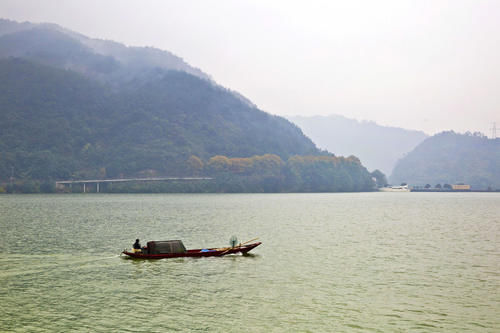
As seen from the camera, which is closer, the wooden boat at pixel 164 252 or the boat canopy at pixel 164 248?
the wooden boat at pixel 164 252

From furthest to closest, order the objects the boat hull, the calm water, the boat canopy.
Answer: the boat canopy < the boat hull < the calm water

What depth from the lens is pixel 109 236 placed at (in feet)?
195

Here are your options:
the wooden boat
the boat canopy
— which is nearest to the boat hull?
the wooden boat

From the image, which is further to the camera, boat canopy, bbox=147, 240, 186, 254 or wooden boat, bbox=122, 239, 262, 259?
boat canopy, bbox=147, 240, 186, 254

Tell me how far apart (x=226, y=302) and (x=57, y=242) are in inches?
1248

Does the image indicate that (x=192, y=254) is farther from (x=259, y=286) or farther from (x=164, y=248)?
(x=259, y=286)

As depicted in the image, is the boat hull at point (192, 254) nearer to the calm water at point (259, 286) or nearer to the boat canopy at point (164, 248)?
the boat canopy at point (164, 248)

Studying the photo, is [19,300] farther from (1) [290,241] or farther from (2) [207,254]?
(1) [290,241]

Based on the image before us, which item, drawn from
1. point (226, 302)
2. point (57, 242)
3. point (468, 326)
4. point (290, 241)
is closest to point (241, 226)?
point (290, 241)

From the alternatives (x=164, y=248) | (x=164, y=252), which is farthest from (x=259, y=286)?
(x=164, y=248)

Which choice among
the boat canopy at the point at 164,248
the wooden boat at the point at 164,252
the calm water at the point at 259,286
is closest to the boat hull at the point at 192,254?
the wooden boat at the point at 164,252

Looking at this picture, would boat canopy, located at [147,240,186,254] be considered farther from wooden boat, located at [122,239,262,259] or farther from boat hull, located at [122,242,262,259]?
boat hull, located at [122,242,262,259]

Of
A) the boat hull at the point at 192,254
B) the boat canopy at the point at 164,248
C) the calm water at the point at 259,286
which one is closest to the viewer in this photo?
the calm water at the point at 259,286

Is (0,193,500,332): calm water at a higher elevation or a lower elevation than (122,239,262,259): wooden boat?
lower
